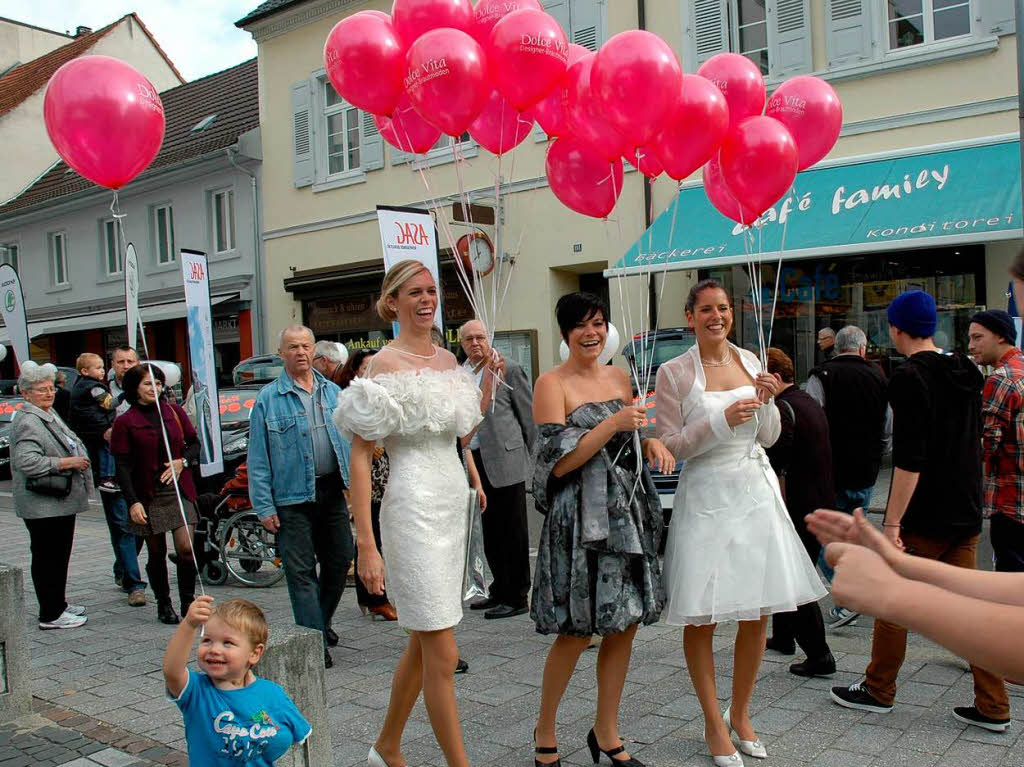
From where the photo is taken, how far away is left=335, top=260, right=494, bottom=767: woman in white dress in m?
3.46

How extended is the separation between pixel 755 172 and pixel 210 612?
10.7 feet

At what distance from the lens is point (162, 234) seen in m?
22.8

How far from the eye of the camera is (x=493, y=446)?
6379mm

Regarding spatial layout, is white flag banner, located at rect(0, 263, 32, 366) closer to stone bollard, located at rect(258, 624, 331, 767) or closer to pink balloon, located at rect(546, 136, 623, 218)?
pink balloon, located at rect(546, 136, 623, 218)

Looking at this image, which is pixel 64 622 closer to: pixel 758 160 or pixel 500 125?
pixel 500 125

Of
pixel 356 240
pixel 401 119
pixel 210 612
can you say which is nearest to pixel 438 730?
pixel 210 612

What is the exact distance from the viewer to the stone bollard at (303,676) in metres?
3.42

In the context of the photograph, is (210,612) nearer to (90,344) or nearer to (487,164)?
(487,164)

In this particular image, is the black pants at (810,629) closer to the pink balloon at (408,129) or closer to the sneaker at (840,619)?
the sneaker at (840,619)

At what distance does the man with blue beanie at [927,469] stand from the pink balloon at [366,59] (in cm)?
289

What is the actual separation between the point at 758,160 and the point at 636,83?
2.43 feet

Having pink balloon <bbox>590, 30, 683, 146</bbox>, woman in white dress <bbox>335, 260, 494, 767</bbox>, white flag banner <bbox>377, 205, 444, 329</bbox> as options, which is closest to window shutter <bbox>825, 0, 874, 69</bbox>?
white flag banner <bbox>377, 205, 444, 329</bbox>

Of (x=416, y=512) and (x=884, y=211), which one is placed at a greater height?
(x=884, y=211)

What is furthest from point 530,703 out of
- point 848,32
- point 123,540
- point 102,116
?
point 848,32
